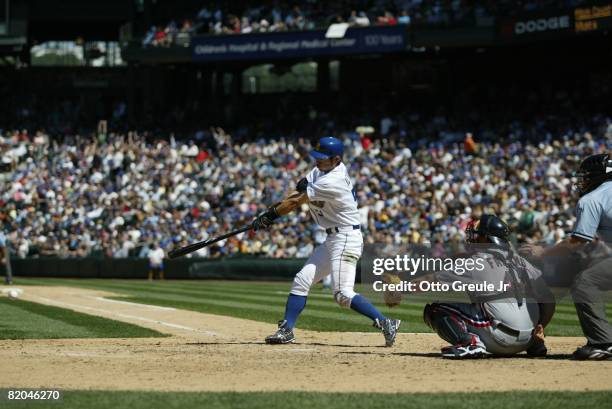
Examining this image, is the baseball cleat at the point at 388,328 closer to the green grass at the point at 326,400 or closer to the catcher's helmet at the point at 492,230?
the catcher's helmet at the point at 492,230

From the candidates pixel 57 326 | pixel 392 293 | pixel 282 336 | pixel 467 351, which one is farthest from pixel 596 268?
pixel 57 326

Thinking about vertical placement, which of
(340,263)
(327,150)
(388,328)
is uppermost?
(327,150)

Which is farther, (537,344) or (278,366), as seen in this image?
(537,344)

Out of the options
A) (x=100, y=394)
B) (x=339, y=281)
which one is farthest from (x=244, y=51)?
(x=100, y=394)

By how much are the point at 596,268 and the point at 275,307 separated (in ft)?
28.9

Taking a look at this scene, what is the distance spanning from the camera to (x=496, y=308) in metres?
8.31

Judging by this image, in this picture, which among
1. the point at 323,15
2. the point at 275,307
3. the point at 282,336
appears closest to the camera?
the point at 282,336

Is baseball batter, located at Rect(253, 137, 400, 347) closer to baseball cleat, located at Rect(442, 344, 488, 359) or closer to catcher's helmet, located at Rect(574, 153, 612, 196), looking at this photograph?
baseball cleat, located at Rect(442, 344, 488, 359)

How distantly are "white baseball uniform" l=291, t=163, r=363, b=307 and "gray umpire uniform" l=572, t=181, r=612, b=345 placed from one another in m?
2.26

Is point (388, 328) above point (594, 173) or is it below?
below

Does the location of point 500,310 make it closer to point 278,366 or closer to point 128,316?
point 278,366

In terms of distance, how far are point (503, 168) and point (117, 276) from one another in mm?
11448

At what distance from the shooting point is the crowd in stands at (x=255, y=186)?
26677 millimetres

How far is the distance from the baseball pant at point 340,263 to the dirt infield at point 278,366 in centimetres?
54
